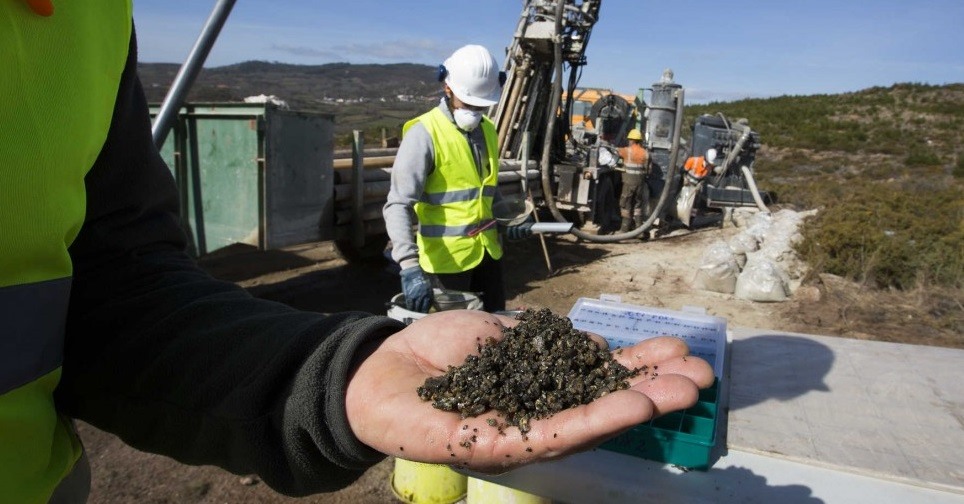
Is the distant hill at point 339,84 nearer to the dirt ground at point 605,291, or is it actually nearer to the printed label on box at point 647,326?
the dirt ground at point 605,291

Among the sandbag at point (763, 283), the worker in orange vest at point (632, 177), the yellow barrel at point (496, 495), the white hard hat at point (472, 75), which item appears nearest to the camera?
the yellow barrel at point (496, 495)

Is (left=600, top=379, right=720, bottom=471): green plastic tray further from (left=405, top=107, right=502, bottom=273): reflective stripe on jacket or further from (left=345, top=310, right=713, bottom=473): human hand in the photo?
(left=405, top=107, right=502, bottom=273): reflective stripe on jacket

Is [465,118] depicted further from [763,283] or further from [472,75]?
[763,283]

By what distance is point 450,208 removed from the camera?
374 centimetres

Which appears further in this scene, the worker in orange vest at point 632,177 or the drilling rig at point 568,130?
the worker in orange vest at point 632,177

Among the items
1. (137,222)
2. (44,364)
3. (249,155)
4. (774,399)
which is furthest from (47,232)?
(249,155)

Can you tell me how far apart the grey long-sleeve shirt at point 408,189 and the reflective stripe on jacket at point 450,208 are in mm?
96

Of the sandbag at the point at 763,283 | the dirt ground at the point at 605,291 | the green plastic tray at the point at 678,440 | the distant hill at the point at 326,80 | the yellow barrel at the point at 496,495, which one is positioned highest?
the distant hill at the point at 326,80

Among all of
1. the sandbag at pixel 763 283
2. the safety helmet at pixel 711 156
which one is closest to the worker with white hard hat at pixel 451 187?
the sandbag at pixel 763 283

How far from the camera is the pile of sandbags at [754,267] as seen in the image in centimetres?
732

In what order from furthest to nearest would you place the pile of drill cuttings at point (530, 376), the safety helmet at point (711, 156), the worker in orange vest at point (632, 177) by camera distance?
the safety helmet at point (711, 156) → the worker in orange vest at point (632, 177) → the pile of drill cuttings at point (530, 376)

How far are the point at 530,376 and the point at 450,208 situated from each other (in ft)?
7.56

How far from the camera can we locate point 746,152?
48.4ft

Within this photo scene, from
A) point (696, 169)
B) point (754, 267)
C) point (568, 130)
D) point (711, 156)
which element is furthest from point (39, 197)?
point (711, 156)
